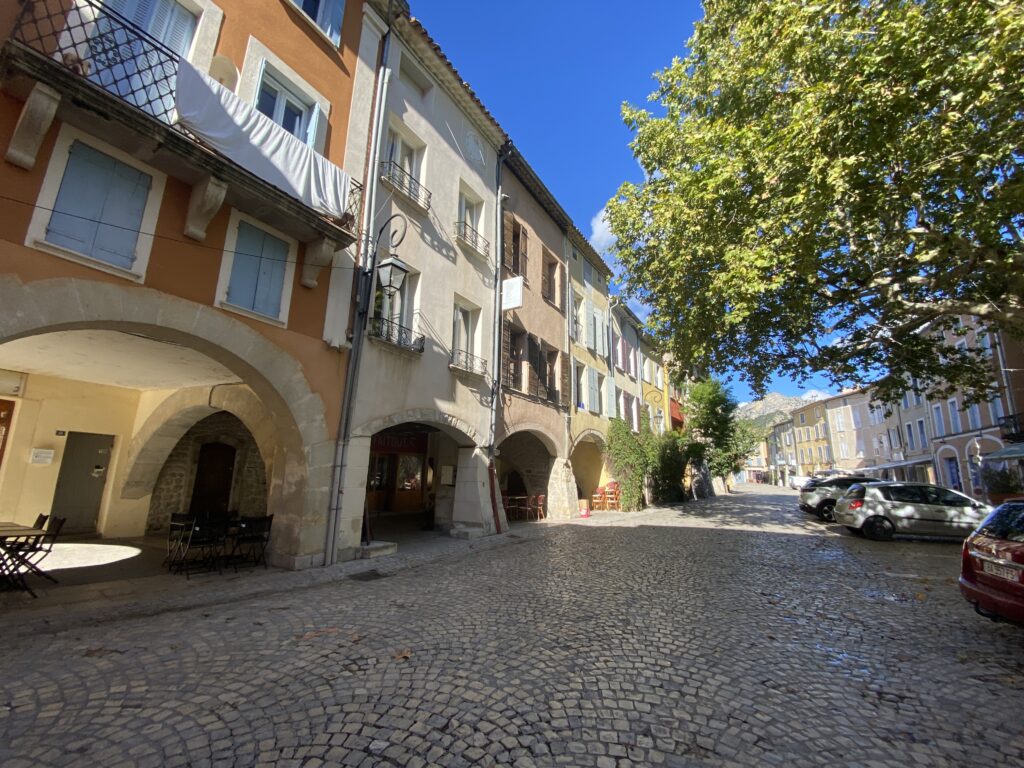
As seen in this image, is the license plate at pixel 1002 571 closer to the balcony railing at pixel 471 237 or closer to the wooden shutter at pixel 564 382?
the balcony railing at pixel 471 237

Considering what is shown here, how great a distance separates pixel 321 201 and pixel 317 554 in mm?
5798

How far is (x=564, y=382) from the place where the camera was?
16672 mm

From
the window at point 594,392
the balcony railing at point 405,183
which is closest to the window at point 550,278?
the window at point 594,392

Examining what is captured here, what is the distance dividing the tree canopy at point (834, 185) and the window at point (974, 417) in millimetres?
17801

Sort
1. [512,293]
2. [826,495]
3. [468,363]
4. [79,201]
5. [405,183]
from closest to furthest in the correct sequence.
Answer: [79,201] → [405,183] → [468,363] → [512,293] → [826,495]

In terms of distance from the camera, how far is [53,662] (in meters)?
3.86

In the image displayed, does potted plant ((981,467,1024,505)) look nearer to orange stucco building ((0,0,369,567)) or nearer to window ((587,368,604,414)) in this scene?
window ((587,368,604,414))

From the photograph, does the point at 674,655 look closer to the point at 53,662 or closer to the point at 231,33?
the point at 53,662

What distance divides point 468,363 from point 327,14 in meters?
7.53

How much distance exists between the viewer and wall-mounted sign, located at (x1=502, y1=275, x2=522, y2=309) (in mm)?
13039

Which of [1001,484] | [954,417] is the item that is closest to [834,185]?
[1001,484]

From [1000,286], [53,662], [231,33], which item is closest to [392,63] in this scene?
[231,33]

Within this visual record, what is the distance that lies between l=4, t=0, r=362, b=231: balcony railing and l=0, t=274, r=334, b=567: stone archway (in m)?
2.20

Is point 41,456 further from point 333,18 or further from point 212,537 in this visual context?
point 333,18
